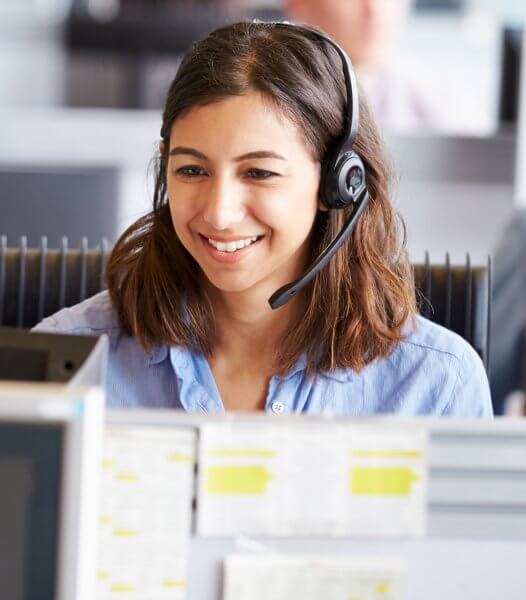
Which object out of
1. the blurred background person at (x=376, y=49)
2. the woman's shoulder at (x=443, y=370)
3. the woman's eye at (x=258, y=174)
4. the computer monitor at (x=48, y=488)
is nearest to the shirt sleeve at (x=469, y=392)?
the woman's shoulder at (x=443, y=370)

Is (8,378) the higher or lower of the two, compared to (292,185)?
lower

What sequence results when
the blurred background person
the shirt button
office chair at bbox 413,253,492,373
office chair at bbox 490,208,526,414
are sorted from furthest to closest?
1. the blurred background person
2. office chair at bbox 490,208,526,414
3. office chair at bbox 413,253,492,373
4. the shirt button

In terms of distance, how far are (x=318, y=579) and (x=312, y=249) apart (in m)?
0.72

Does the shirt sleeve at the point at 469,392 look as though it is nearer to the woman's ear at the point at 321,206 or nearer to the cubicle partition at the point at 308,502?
the woman's ear at the point at 321,206

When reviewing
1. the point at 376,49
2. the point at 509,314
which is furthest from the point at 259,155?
the point at 376,49

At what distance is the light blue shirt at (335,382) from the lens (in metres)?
1.36

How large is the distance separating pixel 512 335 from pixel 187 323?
1.01 m

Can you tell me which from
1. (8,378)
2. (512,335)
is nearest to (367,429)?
(8,378)

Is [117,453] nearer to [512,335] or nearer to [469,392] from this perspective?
[469,392]

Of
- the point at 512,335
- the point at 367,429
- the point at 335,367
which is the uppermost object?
the point at 367,429

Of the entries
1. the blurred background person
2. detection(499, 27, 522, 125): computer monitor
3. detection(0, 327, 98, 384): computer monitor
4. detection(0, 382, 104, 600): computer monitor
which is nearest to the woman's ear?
detection(0, 327, 98, 384): computer monitor

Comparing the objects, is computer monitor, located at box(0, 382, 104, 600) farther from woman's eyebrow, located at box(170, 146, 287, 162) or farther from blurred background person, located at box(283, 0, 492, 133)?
blurred background person, located at box(283, 0, 492, 133)

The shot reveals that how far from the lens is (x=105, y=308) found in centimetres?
144

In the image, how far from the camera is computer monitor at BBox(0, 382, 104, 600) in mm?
641
